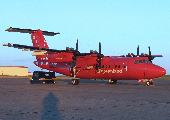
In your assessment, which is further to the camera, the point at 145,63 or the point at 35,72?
the point at 35,72

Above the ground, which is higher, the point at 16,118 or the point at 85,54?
the point at 85,54

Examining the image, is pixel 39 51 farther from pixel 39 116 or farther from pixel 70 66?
pixel 39 116

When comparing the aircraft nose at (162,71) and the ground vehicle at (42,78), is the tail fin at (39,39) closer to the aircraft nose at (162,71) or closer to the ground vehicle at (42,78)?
the ground vehicle at (42,78)

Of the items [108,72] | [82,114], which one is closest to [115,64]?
[108,72]

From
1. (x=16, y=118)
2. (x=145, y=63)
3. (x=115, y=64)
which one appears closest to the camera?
(x=16, y=118)

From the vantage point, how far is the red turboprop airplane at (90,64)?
98.9 ft

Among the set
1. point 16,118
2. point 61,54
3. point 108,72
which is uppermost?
point 61,54

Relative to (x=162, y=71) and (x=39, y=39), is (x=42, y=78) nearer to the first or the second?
(x=39, y=39)

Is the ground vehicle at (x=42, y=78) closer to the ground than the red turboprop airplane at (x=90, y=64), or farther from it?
closer to the ground

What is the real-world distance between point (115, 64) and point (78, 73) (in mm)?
6036

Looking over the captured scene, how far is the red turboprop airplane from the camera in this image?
30.1 m

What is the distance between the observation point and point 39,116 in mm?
9078

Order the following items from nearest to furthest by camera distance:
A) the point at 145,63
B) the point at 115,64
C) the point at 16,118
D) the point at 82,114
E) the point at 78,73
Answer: the point at 16,118, the point at 82,114, the point at 145,63, the point at 115,64, the point at 78,73

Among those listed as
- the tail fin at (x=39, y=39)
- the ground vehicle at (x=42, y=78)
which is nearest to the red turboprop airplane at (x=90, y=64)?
the tail fin at (x=39, y=39)
